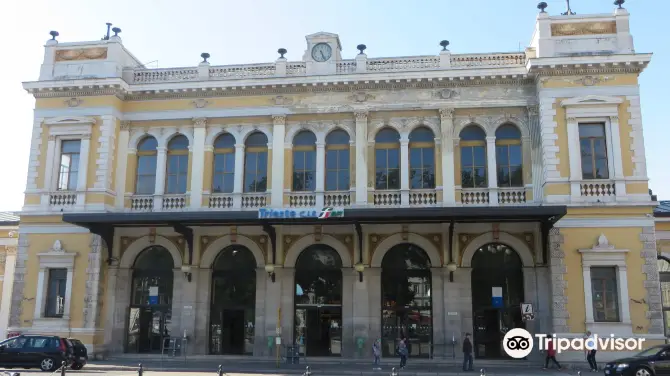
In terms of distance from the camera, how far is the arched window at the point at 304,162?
92.1 ft

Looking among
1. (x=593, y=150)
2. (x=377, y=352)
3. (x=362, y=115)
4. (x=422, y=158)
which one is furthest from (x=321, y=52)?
(x=377, y=352)

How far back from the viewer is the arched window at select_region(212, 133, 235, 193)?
2864 centimetres

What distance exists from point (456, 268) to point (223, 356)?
10.6 m

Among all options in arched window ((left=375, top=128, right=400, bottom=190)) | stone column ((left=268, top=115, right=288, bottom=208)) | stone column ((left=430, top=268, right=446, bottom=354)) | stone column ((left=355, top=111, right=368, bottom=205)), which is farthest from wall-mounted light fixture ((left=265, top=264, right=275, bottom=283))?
stone column ((left=430, top=268, right=446, bottom=354))

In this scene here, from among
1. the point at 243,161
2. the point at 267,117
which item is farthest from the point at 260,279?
the point at 267,117

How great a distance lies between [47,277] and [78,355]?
18.4 ft

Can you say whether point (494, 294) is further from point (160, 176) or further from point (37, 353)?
point (37, 353)

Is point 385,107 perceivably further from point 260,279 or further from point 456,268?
point 260,279

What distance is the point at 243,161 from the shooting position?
1122 inches

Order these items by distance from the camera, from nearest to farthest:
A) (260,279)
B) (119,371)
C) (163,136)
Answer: (119,371) → (260,279) → (163,136)

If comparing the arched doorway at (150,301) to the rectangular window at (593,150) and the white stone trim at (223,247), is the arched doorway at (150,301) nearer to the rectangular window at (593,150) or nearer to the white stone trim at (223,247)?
the white stone trim at (223,247)

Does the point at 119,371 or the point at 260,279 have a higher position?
the point at 260,279

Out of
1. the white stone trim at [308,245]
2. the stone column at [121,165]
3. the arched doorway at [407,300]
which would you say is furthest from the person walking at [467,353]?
the stone column at [121,165]

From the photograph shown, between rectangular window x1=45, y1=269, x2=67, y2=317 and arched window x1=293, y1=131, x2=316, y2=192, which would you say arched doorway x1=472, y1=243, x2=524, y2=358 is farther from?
rectangular window x1=45, y1=269, x2=67, y2=317
